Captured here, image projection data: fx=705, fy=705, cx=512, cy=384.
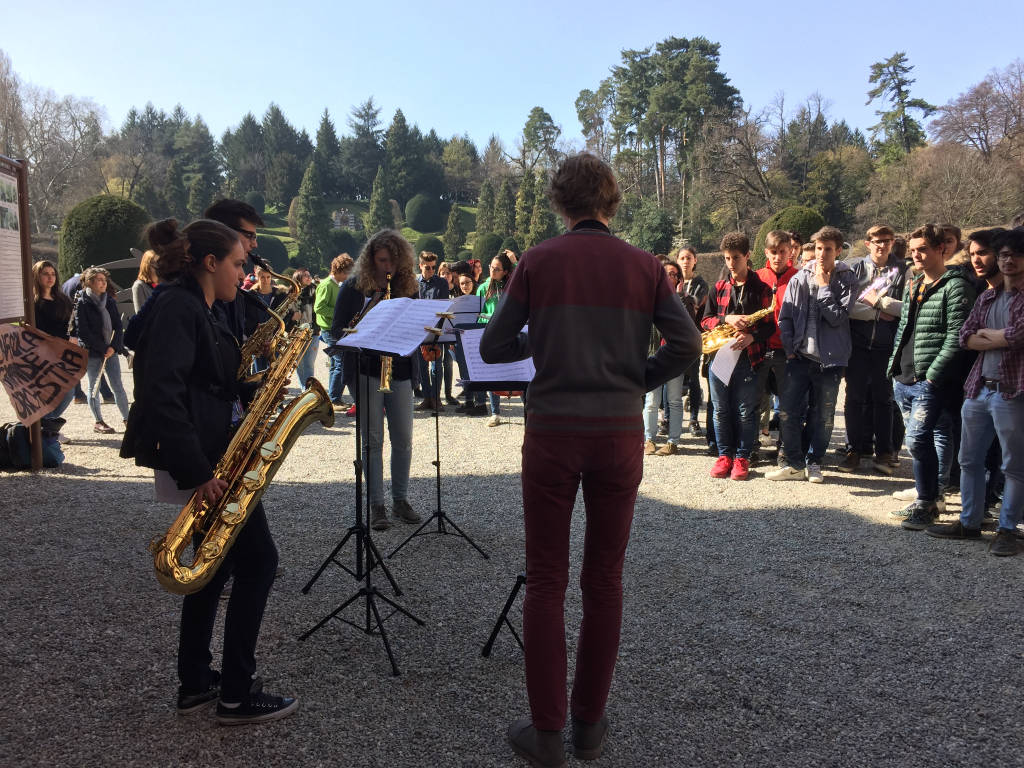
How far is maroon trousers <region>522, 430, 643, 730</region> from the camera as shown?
2.52 metres

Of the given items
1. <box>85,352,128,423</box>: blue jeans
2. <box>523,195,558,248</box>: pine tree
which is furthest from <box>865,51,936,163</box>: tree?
<box>85,352,128,423</box>: blue jeans

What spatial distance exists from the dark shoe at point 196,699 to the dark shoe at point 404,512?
2.51m

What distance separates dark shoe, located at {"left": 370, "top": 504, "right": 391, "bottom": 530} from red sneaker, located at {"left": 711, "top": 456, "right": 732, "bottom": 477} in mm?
3407

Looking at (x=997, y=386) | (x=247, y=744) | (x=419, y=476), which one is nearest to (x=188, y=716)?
(x=247, y=744)

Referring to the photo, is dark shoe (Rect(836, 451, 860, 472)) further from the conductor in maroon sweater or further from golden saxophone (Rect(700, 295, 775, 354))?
the conductor in maroon sweater

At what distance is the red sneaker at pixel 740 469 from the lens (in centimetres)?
696

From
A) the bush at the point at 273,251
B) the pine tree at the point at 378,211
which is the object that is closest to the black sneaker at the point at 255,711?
the bush at the point at 273,251

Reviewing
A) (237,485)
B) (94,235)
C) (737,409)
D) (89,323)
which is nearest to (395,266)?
(237,485)

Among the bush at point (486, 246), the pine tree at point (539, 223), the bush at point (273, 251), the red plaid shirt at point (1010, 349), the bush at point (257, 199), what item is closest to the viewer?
the red plaid shirt at point (1010, 349)

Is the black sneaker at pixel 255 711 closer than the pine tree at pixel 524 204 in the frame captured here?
Yes

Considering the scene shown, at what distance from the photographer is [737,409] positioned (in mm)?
7102

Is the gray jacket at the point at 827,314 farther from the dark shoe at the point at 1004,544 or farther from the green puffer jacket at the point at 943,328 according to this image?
the dark shoe at the point at 1004,544

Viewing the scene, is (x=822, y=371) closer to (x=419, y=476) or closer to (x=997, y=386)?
(x=997, y=386)

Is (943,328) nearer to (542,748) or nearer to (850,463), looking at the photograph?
(850,463)
